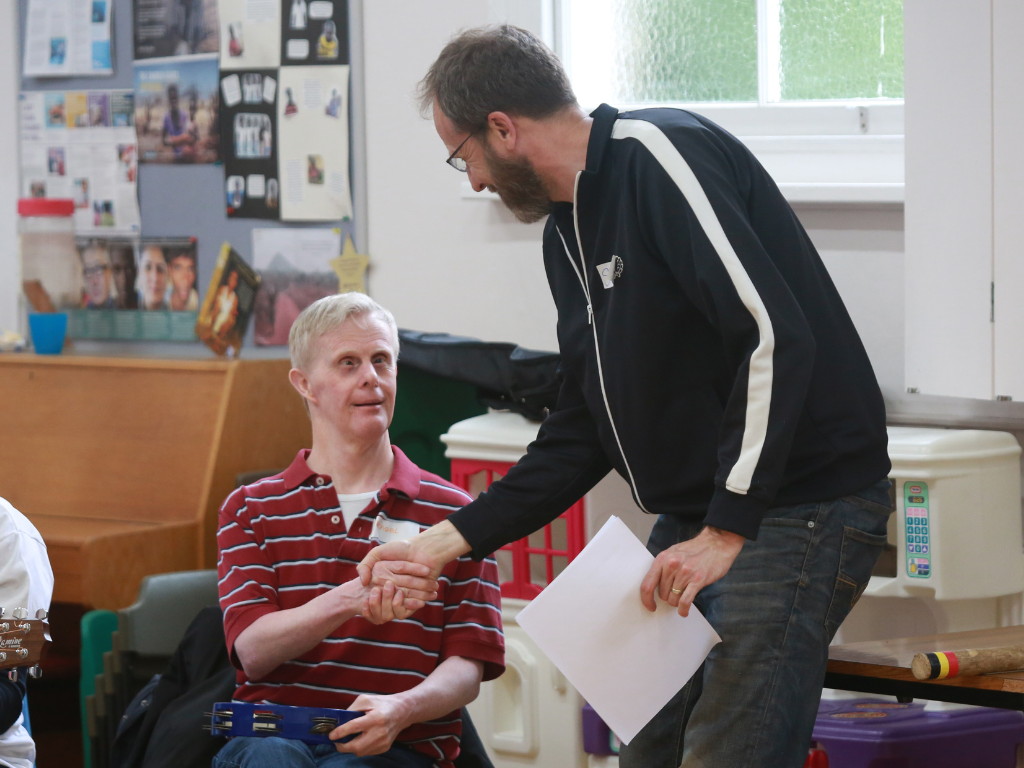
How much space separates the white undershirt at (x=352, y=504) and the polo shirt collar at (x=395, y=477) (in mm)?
39

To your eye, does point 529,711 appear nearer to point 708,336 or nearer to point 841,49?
point 708,336

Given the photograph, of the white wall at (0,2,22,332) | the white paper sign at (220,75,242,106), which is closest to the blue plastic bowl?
the white wall at (0,2,22,332)

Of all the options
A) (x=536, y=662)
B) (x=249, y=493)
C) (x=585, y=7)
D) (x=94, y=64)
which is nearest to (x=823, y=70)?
(x=585, y=7)

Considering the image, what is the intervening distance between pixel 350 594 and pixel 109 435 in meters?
1.61

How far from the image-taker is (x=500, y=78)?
144cm

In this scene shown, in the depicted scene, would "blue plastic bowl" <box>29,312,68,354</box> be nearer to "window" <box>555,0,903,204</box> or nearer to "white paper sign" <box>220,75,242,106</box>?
"white paper sign" <box>220,75,242,106</box>

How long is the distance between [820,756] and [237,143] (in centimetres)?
223

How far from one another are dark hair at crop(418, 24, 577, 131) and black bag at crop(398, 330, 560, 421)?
108 cm

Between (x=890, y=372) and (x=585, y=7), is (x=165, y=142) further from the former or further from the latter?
(x=890, y=372)

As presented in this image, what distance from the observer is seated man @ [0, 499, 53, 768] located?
5.92 feet

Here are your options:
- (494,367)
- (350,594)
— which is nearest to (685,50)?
(494,367)

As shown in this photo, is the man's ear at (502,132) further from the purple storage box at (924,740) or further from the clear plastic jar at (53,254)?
the clear plastic jar at (53,254)

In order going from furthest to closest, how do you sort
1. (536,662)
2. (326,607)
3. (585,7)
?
1. (585,7)
2. (536,662)
3. (326,607)

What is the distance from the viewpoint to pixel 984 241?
1930mm
